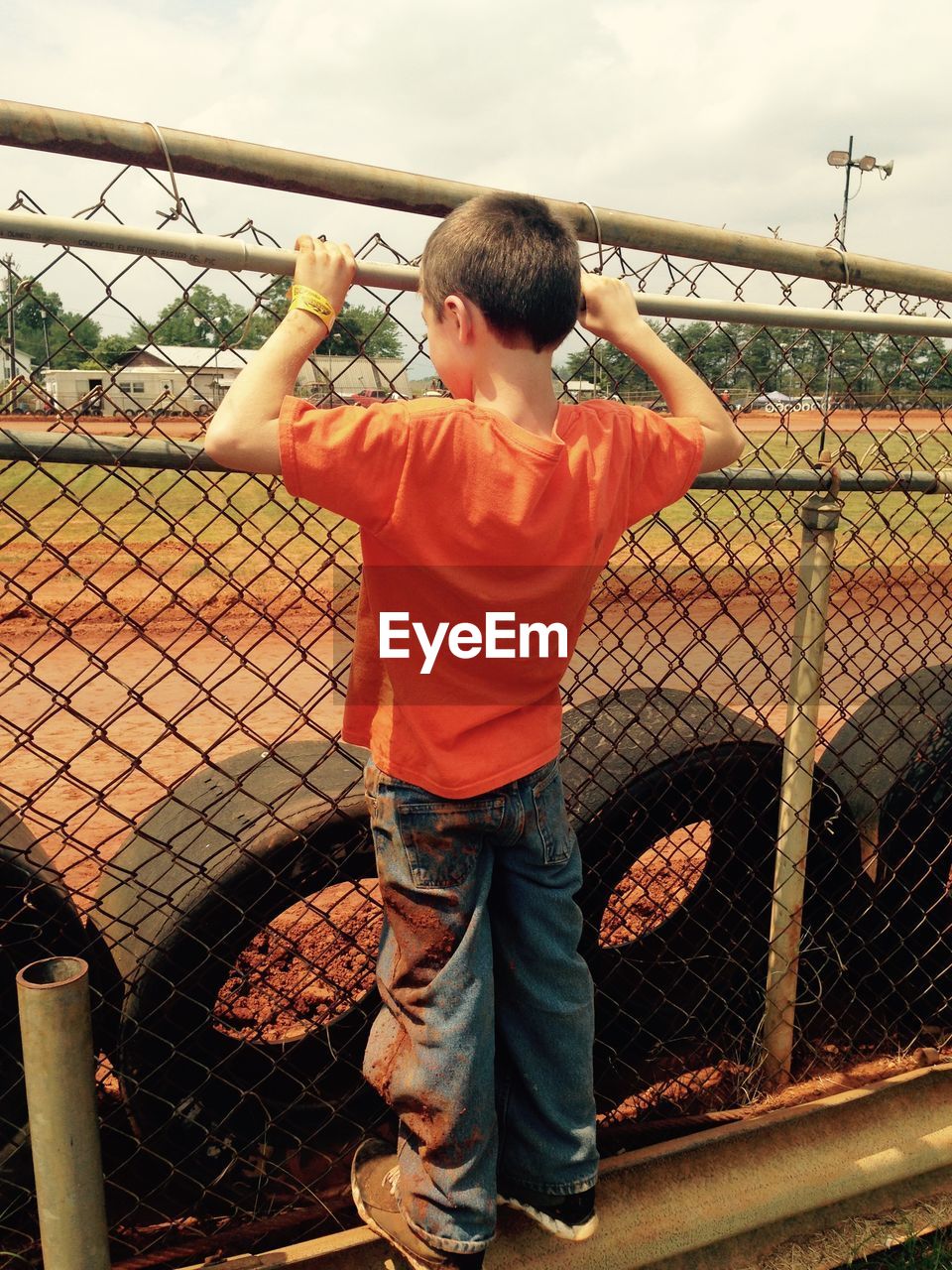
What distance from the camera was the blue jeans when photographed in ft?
5.75

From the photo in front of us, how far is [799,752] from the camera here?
265cm

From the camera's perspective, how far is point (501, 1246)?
212cm

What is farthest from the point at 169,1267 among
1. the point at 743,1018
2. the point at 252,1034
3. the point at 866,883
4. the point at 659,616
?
the point at 659,616

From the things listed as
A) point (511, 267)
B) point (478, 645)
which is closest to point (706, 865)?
point (478, 645)

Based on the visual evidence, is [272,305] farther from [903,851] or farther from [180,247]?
[903,851]

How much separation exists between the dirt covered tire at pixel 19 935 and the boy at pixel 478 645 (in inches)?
28.9

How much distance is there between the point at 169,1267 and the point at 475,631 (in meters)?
1.64

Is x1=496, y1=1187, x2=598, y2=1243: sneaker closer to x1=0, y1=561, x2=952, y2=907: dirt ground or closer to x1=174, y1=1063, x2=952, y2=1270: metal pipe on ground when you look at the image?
x1=174, y1=1063, x2=952, y2=1270: metal pipe on ground

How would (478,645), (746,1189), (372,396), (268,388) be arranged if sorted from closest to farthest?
1. (268,388)
2. (478,645)
3. (372,396)
4. (746,1189)

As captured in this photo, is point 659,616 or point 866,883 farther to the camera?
point 659,616

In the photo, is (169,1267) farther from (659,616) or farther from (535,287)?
(659,616)

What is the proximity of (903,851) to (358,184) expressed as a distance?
2.40 metres
